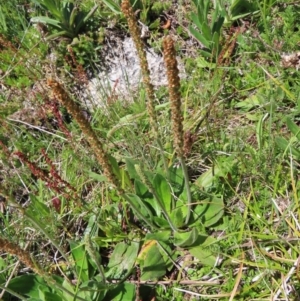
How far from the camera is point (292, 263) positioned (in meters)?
2.08

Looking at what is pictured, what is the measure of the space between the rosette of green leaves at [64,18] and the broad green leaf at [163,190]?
1535 mm

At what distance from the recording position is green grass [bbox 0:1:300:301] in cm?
218

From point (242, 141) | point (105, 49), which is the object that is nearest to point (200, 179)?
point (242, 141)

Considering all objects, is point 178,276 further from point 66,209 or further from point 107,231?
point 66,209

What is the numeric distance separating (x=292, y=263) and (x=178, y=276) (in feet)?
1.72

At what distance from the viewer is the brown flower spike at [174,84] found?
4.19ft

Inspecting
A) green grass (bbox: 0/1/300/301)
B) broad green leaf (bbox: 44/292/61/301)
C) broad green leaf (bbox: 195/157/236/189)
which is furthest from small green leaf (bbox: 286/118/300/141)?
broad green leaf (bbox: 44/292/61/301)

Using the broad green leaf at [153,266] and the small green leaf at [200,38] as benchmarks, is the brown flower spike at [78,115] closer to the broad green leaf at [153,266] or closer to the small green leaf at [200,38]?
the broad green leaf at [153,266]

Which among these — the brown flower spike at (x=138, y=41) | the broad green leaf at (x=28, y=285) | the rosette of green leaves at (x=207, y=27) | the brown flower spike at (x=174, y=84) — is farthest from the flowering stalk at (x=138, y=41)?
the rosette of green leaves at (x=207, y=27)

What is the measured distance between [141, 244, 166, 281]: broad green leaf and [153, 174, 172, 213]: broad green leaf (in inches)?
9.5

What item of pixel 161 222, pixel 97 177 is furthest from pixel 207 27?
pixel 161 222

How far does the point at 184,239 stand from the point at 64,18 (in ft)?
6.00

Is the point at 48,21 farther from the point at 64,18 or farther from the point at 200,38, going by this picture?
the point at 200,38

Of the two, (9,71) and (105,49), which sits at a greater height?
(9,71)
